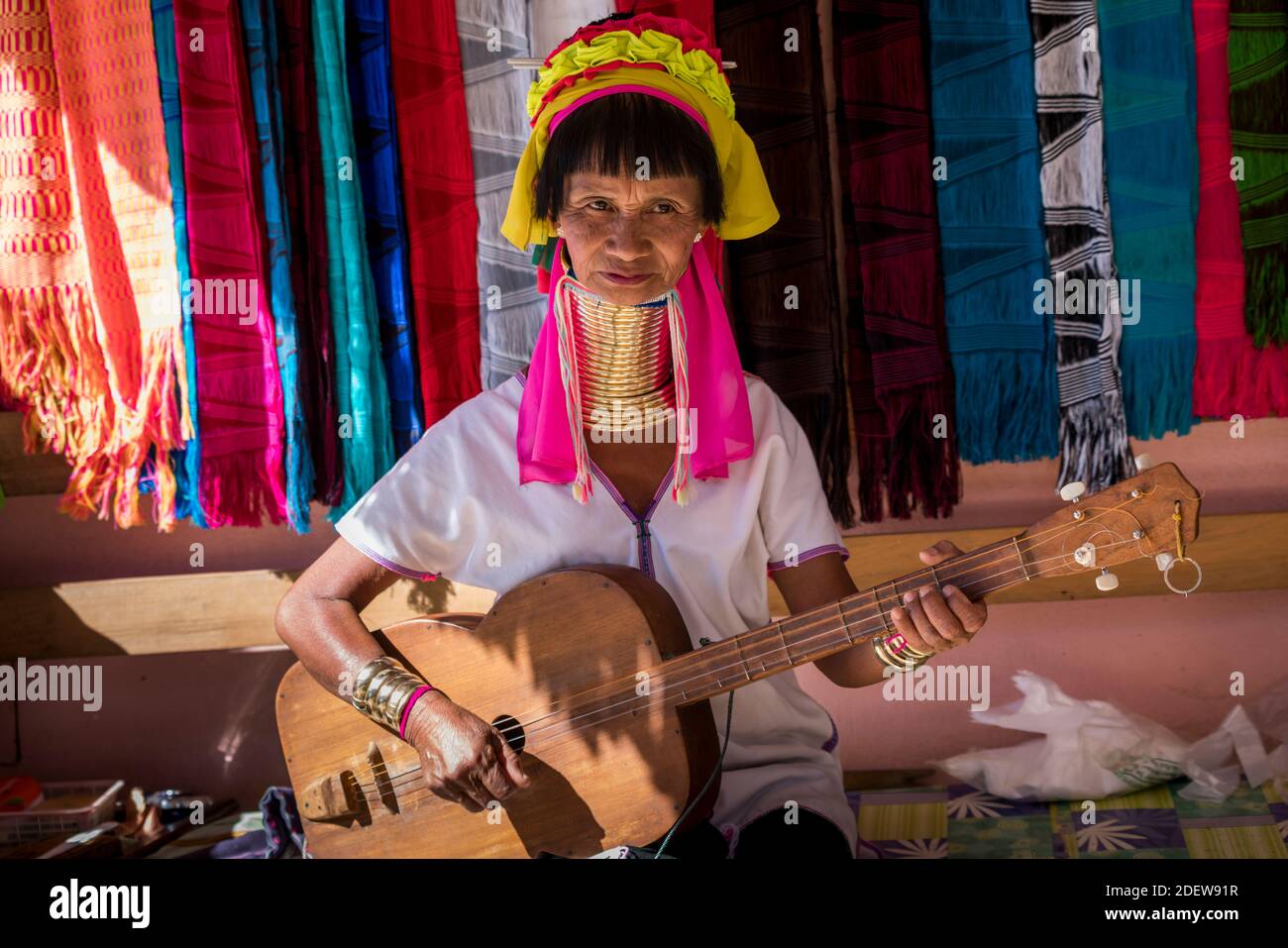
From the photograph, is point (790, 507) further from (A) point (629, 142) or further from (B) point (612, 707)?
(A) point (629, 142)

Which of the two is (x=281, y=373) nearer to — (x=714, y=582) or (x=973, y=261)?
(x=714, y=582)

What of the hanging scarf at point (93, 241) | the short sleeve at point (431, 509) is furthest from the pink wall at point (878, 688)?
the short sleeve at point (431, 509)

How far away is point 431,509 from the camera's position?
2.35m

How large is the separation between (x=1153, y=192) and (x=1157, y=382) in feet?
1.35

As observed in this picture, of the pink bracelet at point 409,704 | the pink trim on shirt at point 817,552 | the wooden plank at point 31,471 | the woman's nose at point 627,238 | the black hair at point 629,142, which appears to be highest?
the black hair at point 629,142

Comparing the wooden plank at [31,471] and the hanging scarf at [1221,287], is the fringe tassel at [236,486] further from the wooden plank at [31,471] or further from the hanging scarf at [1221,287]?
the hanging scarf at [1221,287]

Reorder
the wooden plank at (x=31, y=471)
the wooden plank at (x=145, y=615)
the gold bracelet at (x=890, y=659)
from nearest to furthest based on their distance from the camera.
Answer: the gold bracelet at (x=890, y=659), the wooden plank at (x=145, y=615), the wooden plank at (x=31, y=471)

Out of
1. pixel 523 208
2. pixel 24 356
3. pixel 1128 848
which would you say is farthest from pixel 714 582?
pixel 24 356

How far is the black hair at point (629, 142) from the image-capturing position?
2.16 metres

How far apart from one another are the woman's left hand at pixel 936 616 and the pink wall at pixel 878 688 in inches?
44.6

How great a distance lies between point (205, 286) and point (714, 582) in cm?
145

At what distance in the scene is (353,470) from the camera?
298 cm

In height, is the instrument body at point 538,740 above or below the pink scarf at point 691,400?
below

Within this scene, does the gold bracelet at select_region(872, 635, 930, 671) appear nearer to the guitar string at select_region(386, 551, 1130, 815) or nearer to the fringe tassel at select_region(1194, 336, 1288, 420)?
the guitar string at select_region(386, 551, 1130, 815)
